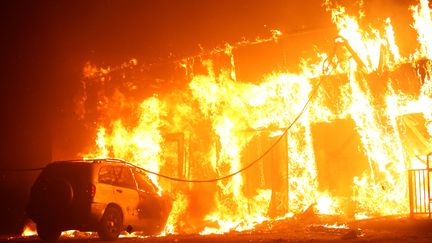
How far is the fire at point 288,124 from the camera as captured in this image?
14844 mm

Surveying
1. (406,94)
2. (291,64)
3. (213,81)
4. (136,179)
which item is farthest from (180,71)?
(406,94)

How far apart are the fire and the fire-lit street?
40 millimetres

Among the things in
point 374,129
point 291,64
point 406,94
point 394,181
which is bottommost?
point 394,181

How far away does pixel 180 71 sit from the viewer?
62.7 feet

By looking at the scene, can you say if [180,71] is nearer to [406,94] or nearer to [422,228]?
[406,94]

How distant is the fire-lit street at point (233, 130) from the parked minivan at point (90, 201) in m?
0.03

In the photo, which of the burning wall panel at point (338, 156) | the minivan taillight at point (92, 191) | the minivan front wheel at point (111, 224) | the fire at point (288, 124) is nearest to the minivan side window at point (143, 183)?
the minivan front wheel at point (111, 224)

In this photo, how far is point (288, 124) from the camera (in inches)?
652

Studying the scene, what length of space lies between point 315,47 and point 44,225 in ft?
30.3

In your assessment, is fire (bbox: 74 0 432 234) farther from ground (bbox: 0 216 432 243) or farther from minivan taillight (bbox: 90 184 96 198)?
minivan taillight (bbox: 90 184 96 198)

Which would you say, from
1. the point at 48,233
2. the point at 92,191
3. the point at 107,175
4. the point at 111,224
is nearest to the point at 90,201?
the point at 92,191

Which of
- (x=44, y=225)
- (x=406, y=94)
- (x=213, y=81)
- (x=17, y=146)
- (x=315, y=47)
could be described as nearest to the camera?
(x=44, y=225)

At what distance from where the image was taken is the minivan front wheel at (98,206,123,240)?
12.0m

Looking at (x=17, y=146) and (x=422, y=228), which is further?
(x=17, y=146)
